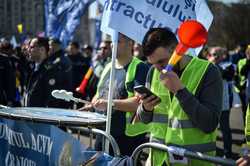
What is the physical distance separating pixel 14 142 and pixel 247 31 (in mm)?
59315

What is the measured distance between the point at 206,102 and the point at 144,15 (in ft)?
3.15

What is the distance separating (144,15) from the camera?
12.6 feet

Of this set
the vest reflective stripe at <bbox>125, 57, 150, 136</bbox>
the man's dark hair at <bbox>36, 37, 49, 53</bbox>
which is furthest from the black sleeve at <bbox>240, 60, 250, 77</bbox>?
the vest reflective stripe at <bbox>125, 57, 150, 136</bbox>

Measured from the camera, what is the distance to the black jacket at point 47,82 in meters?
5.78

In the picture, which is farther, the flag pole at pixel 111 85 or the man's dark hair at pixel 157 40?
the flag pole at pixel 111 85

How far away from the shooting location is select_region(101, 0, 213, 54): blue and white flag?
3812 millimetres

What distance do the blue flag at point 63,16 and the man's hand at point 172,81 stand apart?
231 inches

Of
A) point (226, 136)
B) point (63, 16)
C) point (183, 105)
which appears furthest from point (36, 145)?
point (63, 16)

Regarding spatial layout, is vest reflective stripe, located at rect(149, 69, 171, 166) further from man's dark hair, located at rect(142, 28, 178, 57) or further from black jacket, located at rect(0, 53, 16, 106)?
black jacket, located at rect(0, 53, 16, 106)

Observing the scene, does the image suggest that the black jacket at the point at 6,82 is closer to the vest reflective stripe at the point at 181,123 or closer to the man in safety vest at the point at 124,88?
the man in safety vest at the point at 124,88

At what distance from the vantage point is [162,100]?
3.41 m

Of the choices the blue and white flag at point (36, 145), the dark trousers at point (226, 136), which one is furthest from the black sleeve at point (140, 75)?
the dark trousers at point (226, 136)

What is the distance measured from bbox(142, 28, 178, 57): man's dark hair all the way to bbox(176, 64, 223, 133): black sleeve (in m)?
0.30

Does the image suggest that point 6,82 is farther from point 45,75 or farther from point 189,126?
point 189,126
